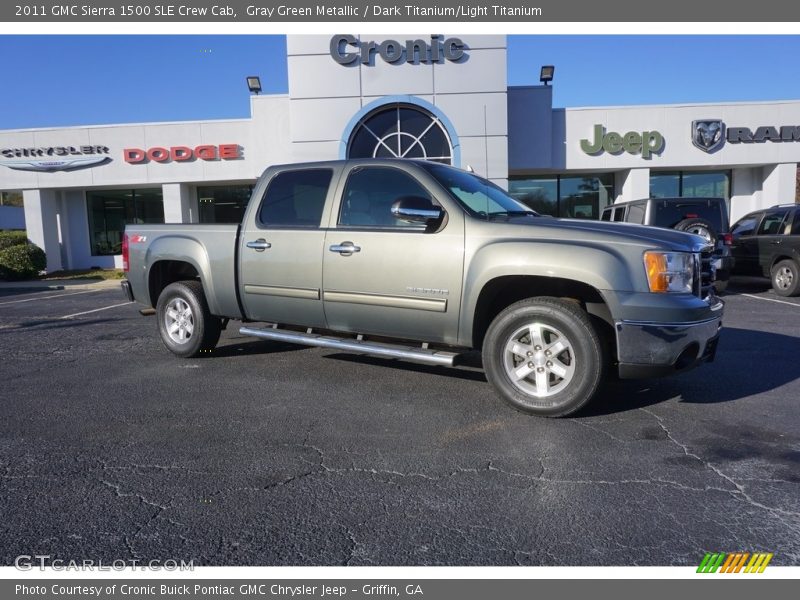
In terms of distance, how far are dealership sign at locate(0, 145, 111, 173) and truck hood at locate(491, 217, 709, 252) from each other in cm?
2018

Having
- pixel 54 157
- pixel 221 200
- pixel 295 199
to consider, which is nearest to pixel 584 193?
pixel 221 200

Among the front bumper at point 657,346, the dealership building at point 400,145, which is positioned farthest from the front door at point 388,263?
the dealership building at point 400,145

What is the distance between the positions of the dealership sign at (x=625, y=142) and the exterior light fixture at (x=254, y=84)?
37.7 feet

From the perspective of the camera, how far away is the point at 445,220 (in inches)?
178

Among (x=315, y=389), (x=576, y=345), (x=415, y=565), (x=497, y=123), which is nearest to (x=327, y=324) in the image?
(x=315, y=389)

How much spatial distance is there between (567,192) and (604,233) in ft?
56.9

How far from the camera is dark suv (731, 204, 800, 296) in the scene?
425 inches

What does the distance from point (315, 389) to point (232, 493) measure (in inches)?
78.6

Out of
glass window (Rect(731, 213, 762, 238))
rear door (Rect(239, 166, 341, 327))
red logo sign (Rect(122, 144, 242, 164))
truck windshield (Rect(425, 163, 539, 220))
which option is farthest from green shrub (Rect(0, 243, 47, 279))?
glass window (Rect(731, 213, 762, 238))

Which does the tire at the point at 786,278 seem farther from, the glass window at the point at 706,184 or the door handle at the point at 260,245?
the door handle at the point at 260,245

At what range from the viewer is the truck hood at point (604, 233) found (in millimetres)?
3916

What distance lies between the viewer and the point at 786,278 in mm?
10930

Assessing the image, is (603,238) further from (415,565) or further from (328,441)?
(415,565)

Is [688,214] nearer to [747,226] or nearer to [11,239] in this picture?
[747,226]
